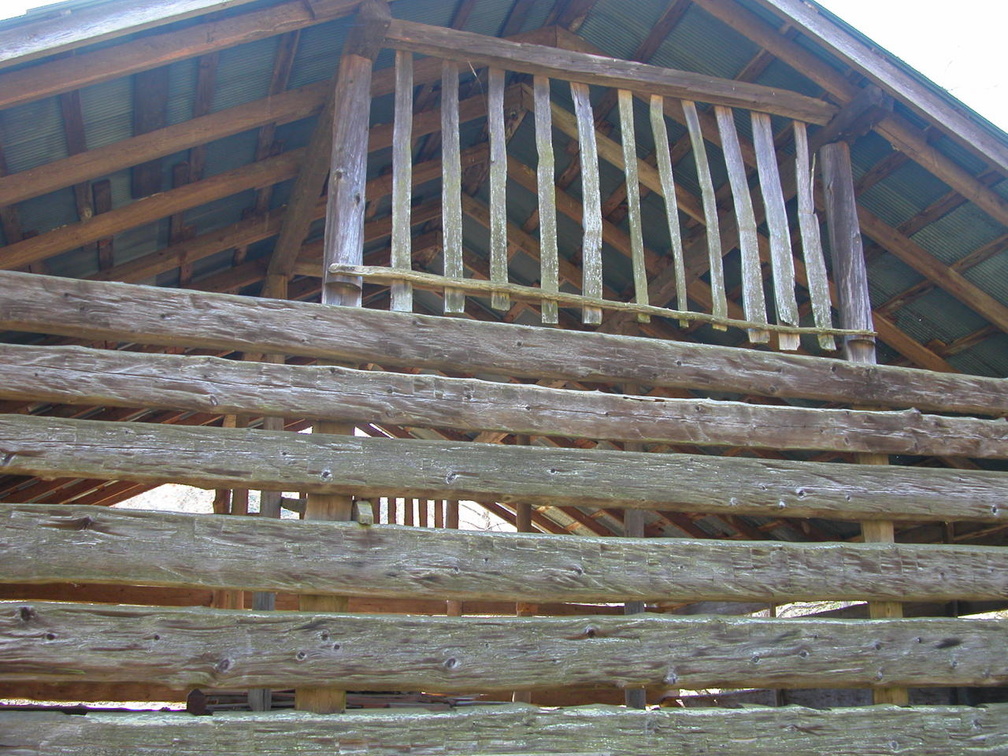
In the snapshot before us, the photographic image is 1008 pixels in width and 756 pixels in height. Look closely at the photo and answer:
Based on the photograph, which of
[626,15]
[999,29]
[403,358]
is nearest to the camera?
[403,358]

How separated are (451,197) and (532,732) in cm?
312

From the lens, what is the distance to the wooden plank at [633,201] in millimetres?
5758

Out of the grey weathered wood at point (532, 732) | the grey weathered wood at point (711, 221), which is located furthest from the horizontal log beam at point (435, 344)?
the grey weathered wood at point (532, 732)

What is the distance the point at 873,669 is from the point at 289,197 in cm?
573

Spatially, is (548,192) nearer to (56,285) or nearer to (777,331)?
(777,331)

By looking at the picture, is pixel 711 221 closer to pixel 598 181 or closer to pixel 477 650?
pixel 598 181

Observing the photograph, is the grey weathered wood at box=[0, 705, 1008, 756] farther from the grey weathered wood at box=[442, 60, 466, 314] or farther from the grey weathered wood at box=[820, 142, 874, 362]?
the grey weathered wood at box=[820, 142, 874, 362]

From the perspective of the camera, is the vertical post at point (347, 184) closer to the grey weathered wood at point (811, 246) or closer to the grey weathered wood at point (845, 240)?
the grey weathered wood at point (811, 246)

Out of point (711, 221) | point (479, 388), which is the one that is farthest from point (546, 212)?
point (479, 388)

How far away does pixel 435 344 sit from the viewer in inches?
203

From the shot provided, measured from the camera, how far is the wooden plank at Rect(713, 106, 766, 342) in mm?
6008

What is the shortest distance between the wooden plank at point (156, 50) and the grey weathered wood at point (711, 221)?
8.04ft

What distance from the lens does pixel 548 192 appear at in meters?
5.81

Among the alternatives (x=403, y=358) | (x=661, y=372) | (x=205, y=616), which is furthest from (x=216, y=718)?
(x=661, y=372)
